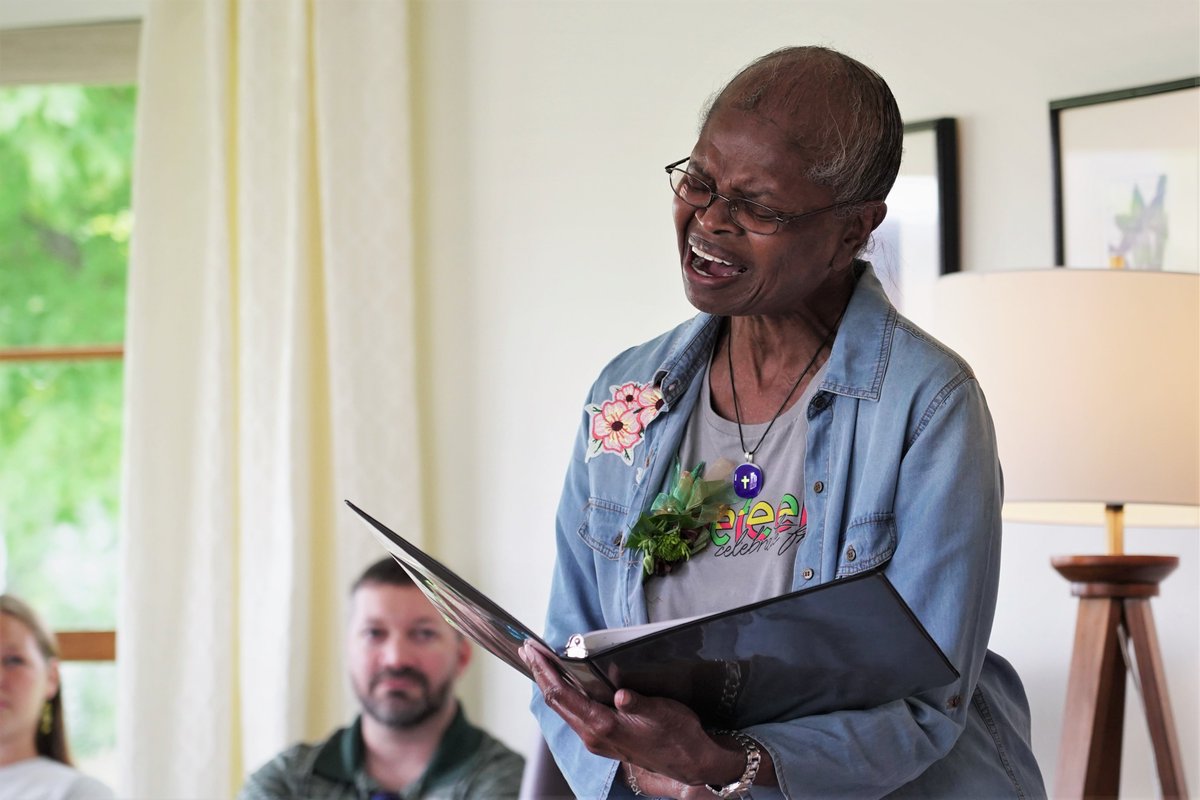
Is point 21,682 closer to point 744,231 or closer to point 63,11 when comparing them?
point 63,11

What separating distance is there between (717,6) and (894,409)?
1.70 meters

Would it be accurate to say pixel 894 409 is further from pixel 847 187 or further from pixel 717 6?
pixel 717 6

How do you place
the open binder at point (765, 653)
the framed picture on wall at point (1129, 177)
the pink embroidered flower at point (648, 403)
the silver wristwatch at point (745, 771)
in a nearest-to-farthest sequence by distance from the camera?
the open binder at point (765, 653)
the silver wristwatch at point (745, 771)
the pink embroidered flower at point (648, 403)
the framed picture on wall at point (1129, 177)

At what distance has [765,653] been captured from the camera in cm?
105

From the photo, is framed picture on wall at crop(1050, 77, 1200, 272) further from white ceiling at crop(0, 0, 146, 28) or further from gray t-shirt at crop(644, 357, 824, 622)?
white ceiling at crop(0, 0, 146, 28)

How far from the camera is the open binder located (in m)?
0.99

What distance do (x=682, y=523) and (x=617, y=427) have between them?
0.53ft

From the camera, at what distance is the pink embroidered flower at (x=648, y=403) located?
136cm

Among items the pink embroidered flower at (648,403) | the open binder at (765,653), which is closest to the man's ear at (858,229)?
the pink embroidered flower at (648,403)

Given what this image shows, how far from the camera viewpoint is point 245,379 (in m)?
3.17

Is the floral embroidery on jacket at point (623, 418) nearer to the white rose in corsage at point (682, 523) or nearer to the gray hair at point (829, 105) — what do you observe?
the white rose in corsage at point (682, 523)

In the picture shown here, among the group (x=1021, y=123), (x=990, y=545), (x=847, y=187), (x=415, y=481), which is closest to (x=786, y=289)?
(x=847, y=187)

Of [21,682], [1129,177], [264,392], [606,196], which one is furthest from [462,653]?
[1129,177]

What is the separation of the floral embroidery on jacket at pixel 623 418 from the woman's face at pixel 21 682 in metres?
1.86
